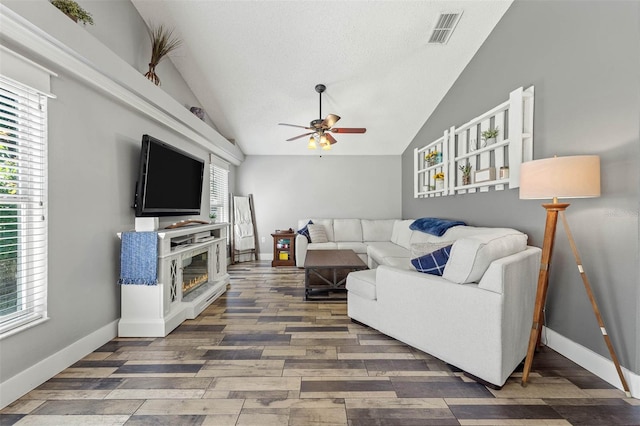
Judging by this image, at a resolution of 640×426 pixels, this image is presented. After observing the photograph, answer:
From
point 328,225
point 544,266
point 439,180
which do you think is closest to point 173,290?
point 544,266

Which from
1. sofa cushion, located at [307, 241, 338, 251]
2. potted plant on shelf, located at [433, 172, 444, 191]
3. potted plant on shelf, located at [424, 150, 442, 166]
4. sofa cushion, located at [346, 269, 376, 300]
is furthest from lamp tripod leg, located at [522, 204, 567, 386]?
sofa cushion, located at [307, 241, 338, 251]

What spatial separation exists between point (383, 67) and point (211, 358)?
3884 millimetres

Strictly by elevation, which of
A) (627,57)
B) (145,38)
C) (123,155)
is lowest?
(123,155)

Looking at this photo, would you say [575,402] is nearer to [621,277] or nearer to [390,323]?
[621,277]

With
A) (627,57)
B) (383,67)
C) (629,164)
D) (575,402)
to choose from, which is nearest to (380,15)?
(383,67)

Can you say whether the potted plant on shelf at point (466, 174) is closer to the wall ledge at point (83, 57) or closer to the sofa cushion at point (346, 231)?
the sofa cushion at point (346, 231)

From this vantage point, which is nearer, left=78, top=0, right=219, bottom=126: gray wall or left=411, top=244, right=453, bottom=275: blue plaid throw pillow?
left=411, top=244, right=453, bottom=275: blue plaid throw pillow

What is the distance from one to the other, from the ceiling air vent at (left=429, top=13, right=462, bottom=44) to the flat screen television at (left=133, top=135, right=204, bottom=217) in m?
3.23

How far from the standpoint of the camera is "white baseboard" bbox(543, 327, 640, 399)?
1615 mm

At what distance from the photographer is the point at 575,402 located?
5.08 feet

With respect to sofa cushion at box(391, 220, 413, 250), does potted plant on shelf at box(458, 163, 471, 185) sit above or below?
above

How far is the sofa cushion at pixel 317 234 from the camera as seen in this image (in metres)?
5.34

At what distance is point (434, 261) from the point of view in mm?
2014

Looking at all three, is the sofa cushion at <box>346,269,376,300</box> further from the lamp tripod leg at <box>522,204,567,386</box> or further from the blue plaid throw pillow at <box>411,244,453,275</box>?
the lamp tripod leg at <box>522,204,567,386</box>
